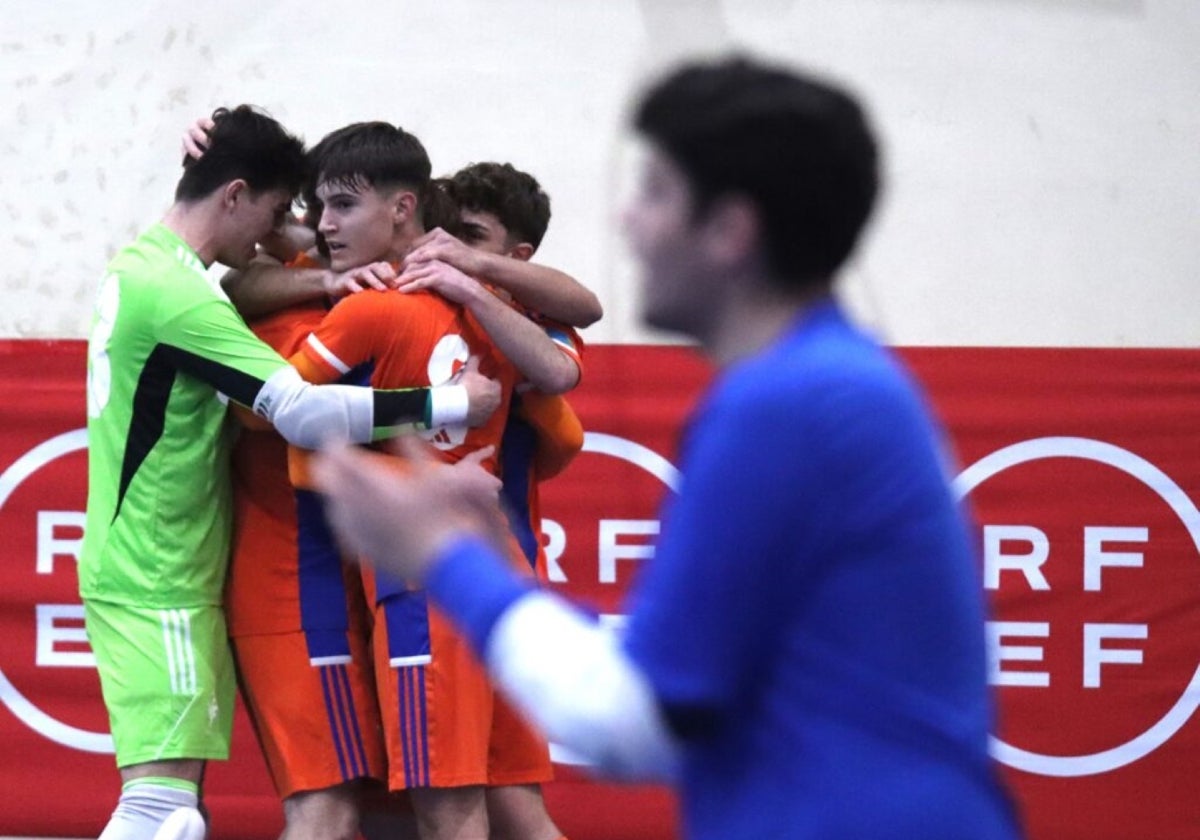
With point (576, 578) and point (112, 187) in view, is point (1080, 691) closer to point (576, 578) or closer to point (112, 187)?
point (576, 578)

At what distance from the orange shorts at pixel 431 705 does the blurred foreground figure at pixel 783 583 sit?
1.89m

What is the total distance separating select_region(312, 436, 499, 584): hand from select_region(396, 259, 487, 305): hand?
1.78 metres

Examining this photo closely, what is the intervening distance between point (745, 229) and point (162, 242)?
2188 mm

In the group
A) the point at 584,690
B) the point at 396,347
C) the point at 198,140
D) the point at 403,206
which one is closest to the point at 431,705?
the point at 396,347

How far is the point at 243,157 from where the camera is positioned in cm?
341

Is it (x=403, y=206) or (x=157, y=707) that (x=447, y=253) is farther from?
(x=157, y=707)

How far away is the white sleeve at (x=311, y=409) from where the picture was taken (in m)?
3.16

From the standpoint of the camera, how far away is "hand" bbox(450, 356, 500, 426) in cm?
326

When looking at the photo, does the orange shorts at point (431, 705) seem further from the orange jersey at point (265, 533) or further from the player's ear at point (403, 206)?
the player's ear at point (403, 206)

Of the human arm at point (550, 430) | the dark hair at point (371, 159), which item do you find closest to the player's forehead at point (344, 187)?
the dark hair at point (371, 159)

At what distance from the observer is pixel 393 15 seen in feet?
16.2

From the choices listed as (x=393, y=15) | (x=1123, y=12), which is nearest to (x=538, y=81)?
(x=393, y=15)

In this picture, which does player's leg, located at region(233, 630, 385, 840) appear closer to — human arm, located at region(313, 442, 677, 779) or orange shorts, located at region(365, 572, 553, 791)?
orange shorts, located at region(365, 572, 553, 791)

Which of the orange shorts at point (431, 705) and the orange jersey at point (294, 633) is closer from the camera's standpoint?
the orange shorts at point (431, 705)
